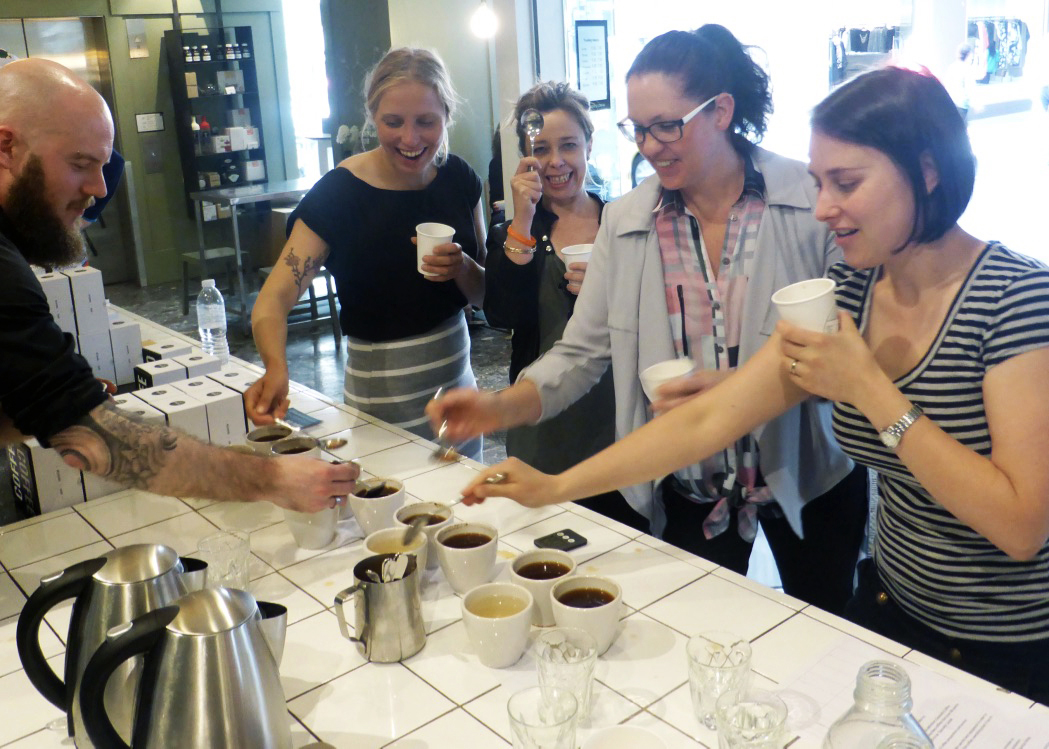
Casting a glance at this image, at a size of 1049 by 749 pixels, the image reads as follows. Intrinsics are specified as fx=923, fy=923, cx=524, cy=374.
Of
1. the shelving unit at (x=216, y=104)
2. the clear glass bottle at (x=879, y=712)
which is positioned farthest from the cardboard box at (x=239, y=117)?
the clear glass bottle at (x=879, y=712)

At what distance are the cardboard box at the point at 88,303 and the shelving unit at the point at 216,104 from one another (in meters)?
6.57

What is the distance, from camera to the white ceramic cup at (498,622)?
1.37m

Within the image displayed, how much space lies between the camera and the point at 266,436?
6.90 feet

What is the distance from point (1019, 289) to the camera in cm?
138

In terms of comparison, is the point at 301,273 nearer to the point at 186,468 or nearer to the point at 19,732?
the point at 186,468

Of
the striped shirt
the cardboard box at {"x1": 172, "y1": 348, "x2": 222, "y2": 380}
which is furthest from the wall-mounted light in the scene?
the striped shirt

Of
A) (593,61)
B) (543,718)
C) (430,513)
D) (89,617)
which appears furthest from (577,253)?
(593,61)

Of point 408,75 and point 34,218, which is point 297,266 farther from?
point 34,218

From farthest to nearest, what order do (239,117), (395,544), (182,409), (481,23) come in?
(239,117), (481,23), (182,409), (395,544)

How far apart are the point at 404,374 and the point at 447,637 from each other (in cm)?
131

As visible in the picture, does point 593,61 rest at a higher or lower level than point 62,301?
higher

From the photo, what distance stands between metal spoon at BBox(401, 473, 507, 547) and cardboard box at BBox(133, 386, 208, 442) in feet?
2.45

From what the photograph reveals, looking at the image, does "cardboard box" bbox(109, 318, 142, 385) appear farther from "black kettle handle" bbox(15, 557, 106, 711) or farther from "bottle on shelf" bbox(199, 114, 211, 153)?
"bottle on shelf" bbox(199, 114, 211, 153)

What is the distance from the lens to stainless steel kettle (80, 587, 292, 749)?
1052 mm
